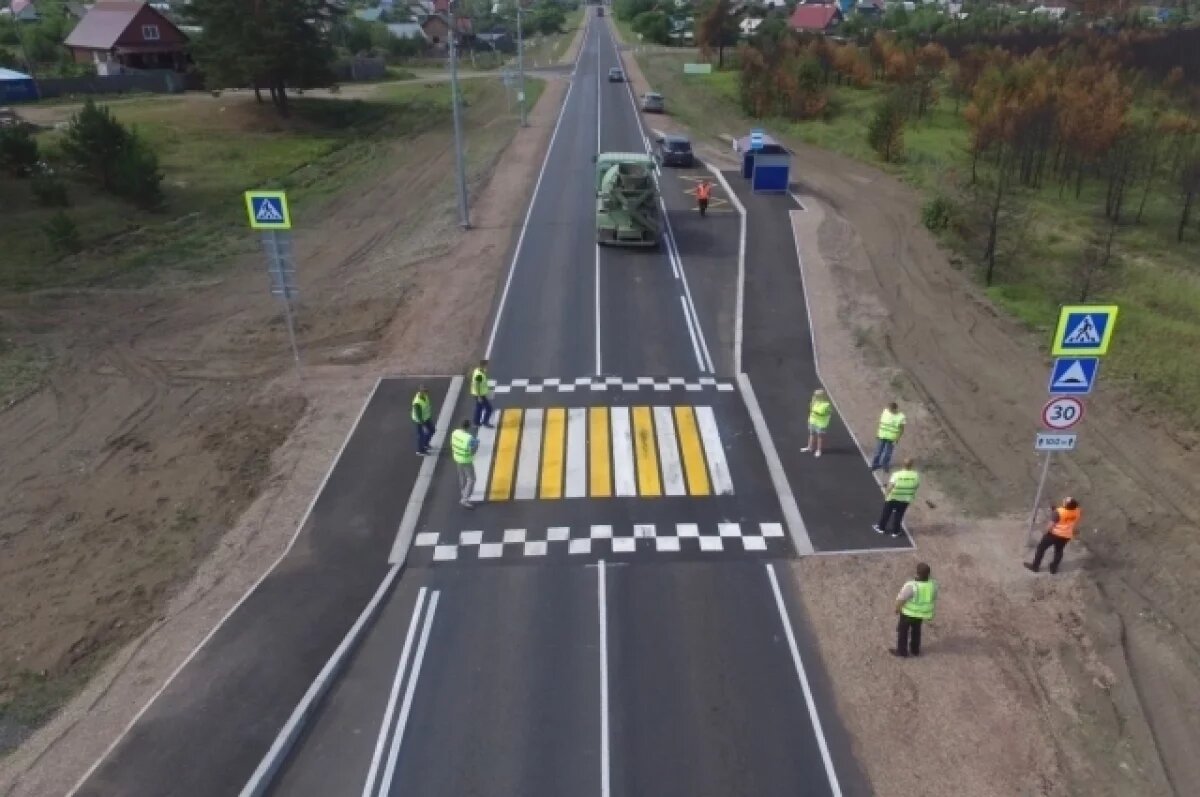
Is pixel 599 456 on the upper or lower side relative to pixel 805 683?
upper

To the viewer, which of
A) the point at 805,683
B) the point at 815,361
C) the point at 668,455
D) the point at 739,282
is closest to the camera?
the point at 805,683

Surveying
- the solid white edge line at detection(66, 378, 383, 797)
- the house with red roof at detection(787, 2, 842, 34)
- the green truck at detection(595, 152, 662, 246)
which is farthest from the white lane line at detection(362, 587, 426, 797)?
the house with red roof at detection(787, 2, 842, 34)

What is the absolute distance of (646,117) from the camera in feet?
176

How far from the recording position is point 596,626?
1218cm

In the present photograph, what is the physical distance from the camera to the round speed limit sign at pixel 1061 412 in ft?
41.8

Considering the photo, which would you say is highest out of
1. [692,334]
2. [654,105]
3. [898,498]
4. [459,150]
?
[459,150]

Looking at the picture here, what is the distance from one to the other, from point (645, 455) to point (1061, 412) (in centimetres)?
709

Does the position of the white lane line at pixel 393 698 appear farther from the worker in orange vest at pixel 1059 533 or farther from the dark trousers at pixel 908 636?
the worker in orange vest at pixel 1059 533

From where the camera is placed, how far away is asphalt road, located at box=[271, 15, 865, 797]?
10023mm

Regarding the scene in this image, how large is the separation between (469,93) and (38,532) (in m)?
57.6

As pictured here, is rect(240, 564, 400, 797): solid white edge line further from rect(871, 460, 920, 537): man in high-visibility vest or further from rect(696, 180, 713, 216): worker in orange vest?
rect(696, 180, 713, 216): worker in orange vest

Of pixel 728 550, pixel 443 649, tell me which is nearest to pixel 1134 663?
pixel 728 550

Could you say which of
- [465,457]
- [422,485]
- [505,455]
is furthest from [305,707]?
[505,455]

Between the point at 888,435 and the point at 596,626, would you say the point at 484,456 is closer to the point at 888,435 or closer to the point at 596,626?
the point at 596,626
